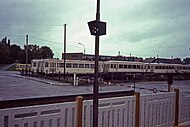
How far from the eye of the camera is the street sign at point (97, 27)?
224 inches

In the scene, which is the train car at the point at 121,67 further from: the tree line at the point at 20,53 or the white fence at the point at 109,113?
the tree line at the point at 20,53

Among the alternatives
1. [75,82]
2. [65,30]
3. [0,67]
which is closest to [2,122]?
[75,82]

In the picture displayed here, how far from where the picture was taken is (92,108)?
5617 millimetres

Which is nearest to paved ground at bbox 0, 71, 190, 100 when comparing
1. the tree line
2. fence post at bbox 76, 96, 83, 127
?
fence post at bbox 76, 96, 83, 127

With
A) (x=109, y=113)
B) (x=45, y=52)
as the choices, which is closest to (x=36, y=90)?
(x=109, y=113)

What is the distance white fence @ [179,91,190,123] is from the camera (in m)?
8.30

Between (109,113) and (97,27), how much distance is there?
1.95 m

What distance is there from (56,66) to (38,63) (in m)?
6.68

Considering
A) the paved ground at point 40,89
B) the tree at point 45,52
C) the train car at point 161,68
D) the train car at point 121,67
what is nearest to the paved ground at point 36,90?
the paved ground at point 40,89

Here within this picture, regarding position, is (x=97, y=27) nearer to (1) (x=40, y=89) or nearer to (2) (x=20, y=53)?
(1) (x=40, y=89)

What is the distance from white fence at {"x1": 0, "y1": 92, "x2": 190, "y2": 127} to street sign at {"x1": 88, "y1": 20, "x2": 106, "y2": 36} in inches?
58.8

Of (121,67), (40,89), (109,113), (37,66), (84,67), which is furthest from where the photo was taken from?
(37,66)

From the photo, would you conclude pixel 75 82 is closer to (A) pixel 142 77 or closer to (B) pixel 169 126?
(A) pixel 142 77

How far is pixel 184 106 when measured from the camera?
8.52m
